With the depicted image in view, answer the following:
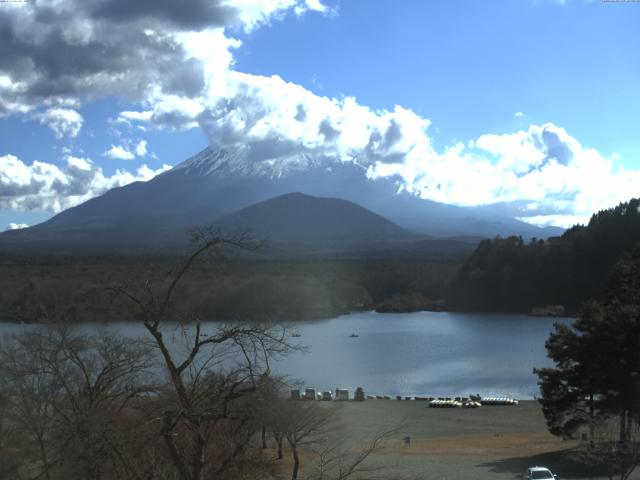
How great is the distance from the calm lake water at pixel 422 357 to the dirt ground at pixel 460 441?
3.43 m

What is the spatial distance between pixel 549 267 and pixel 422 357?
38.2 m

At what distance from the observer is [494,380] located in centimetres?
3272

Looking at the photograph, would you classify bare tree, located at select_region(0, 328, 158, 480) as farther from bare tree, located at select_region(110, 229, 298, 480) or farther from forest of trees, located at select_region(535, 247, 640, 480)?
forest of trees, located at select_region(535, 247, 640, 480)

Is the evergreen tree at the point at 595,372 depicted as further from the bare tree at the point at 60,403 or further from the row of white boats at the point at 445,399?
the row of white boats at the point at 445,399

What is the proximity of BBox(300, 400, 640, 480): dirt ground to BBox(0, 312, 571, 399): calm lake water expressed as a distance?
3.43 metres

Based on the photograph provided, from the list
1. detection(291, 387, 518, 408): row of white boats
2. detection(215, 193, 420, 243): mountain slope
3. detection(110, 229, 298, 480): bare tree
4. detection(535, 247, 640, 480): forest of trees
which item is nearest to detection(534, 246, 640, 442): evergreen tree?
detection(535, 247, 640, 480): forest of trees

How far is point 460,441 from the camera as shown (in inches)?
766

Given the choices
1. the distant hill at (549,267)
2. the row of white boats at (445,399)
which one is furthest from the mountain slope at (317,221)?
the row of white boats at (445,399)

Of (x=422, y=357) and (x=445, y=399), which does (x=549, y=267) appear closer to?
(x=422, y=357)

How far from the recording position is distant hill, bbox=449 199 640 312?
70.9 m

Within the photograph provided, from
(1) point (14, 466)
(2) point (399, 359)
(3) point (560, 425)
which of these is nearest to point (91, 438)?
(1) point (14, 466)

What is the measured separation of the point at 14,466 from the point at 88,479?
1312 millimetres

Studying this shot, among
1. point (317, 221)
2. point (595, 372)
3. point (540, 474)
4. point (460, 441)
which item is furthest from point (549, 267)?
point (317, 221)

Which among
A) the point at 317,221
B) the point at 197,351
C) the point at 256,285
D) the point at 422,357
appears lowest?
the point at 422,357
